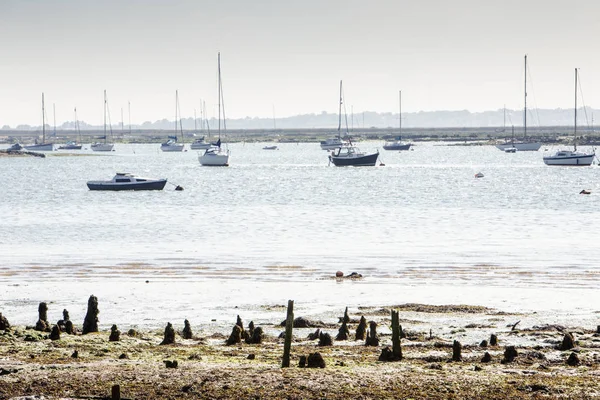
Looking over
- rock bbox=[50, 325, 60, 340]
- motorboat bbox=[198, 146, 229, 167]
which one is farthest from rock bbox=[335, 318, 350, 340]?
motorboat bbox=[198, 146, 229, 167]

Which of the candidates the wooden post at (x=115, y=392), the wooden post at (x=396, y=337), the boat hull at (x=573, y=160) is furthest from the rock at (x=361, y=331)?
the boat hull at (x=573, y=160)

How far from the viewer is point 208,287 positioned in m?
34.2

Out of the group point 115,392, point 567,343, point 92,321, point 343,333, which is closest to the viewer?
point 115,392

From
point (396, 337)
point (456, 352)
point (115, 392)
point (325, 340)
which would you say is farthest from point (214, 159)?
point (115, 392)

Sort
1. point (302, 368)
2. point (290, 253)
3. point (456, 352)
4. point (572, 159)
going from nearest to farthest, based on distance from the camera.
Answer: point (302, 368), point (456, 352), point (290, 253), point (572, 159)

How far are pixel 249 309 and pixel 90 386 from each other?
36.6 feet

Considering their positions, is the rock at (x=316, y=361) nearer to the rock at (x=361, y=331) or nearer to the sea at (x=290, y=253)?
the rock at (x=361, y=331)

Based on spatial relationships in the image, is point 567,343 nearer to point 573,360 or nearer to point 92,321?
point 573,360

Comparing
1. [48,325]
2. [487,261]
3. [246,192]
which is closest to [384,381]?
[48,325]

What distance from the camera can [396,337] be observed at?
2012cm

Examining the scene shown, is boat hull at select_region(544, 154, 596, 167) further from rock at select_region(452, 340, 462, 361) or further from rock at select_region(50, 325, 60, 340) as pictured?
rock at select_region(50, 325, 60, 340)

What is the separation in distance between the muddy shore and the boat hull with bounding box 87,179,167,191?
75.6 m

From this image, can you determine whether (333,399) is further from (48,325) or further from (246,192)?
(246,192)

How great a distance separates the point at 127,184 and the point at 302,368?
3219 inches
